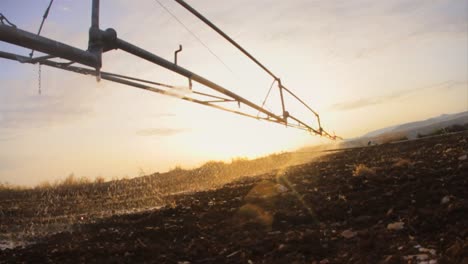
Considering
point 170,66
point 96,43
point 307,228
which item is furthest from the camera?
point 170,66

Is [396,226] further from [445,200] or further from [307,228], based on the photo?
[307,228]

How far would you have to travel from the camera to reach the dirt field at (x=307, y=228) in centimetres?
407

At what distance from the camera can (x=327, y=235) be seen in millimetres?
4785

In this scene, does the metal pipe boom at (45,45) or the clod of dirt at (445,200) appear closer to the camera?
the metal pipe boom at (45,45)

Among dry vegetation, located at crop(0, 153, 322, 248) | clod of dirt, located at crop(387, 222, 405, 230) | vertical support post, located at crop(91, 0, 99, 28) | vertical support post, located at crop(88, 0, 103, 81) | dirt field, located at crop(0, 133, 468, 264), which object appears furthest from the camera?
dry vegetation, located at crop(0, 153, 322, 248)

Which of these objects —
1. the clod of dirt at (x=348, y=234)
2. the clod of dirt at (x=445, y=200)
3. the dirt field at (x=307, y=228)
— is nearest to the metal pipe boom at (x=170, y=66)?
the dirt field at (x=307, y=228)

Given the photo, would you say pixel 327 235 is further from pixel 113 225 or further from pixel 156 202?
pixel 156 202

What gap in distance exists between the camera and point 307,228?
5.27 meters

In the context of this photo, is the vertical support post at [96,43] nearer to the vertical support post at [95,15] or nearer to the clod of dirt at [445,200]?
the vertical support post at [95,15]

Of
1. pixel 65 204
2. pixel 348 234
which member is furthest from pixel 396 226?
pixel 65 204

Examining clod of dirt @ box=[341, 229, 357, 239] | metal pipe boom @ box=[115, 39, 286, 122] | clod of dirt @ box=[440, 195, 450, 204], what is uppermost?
metal pipe boom @ box=[115, 39, 286, 122]

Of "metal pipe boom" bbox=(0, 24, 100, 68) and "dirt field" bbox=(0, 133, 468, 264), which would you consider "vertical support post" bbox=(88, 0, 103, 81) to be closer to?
"metal pipe boom" bbox=(0, 24, 100, 68)

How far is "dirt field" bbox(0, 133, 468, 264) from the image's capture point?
407 centimetres

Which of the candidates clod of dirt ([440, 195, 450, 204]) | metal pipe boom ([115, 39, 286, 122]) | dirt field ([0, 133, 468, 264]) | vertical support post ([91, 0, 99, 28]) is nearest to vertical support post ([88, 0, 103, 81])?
vertical support post ([91, 0, 99, 28])
